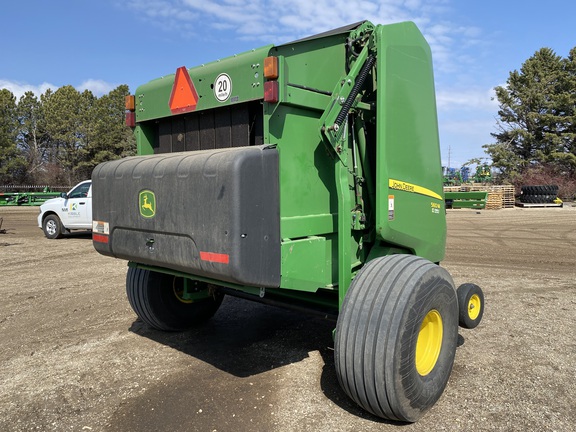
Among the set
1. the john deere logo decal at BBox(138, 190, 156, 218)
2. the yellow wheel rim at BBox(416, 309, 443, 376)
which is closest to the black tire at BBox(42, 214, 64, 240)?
the john deere logo decal at BBox(138, 190, 156, 218)

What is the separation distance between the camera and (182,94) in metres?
3.59

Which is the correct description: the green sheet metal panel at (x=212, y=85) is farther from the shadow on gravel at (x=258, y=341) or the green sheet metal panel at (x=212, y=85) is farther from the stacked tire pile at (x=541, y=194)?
the stacked tire pile at (x=541, y=194)

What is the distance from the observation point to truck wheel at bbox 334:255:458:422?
9.16 feet

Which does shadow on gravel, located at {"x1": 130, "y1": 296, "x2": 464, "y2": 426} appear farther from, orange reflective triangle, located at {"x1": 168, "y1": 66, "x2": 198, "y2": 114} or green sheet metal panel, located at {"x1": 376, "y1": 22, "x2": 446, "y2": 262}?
orange reflective triangle, located at {"x1": 168, "y1": 66, "x2": 198, "y2": 114}

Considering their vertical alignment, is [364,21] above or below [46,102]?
below

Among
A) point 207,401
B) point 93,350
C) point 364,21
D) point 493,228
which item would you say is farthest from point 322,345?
point 493,228

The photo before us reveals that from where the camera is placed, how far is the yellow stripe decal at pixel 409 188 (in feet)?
11.6

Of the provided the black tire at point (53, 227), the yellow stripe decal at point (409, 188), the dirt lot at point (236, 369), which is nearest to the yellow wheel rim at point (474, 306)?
the dirt lot at point (236, 369)

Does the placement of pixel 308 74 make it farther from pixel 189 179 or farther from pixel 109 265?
pixel 109 265

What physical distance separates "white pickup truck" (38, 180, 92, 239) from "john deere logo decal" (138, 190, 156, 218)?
32.9 feet

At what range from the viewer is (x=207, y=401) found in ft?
10.7

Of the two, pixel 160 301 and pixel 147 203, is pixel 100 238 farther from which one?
pixel 160 301

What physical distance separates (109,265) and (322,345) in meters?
5.98

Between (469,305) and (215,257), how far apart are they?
2469mm
